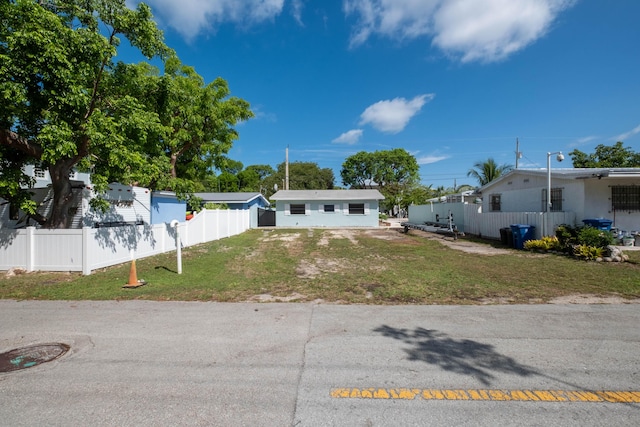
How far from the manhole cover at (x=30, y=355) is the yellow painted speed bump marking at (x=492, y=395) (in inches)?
133

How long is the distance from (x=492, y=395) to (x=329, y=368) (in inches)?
60.5

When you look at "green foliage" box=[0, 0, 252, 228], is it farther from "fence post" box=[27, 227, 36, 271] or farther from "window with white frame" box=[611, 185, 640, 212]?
"window with white frame" box=[611, 185, 640, 212]

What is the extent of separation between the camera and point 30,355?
11.9 feet

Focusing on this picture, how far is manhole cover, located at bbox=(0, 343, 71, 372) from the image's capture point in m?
3.38

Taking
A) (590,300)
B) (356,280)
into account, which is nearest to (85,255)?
(356,280)

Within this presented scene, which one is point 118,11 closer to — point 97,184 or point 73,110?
point 73,110

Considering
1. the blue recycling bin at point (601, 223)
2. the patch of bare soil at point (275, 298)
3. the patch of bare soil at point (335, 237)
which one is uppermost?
the blue recycling bin at point (601, 223)

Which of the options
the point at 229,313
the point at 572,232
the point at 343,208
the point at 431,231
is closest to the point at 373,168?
the point at 343,208

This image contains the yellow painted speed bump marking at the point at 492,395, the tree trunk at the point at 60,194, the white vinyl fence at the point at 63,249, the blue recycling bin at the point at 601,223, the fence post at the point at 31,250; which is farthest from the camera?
the blue recycling bin at the point at 601,223

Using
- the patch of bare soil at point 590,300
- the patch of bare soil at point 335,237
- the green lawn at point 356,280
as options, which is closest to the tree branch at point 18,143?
the green lawn at point 356,280

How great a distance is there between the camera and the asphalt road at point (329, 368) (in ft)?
8.30

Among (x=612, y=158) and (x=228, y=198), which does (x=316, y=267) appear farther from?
(x=612, y=158)

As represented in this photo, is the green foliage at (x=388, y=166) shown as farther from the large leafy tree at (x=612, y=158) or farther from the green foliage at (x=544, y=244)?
the green foliage at (x=544, y=244)

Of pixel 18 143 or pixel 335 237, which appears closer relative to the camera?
pixel 18 143
